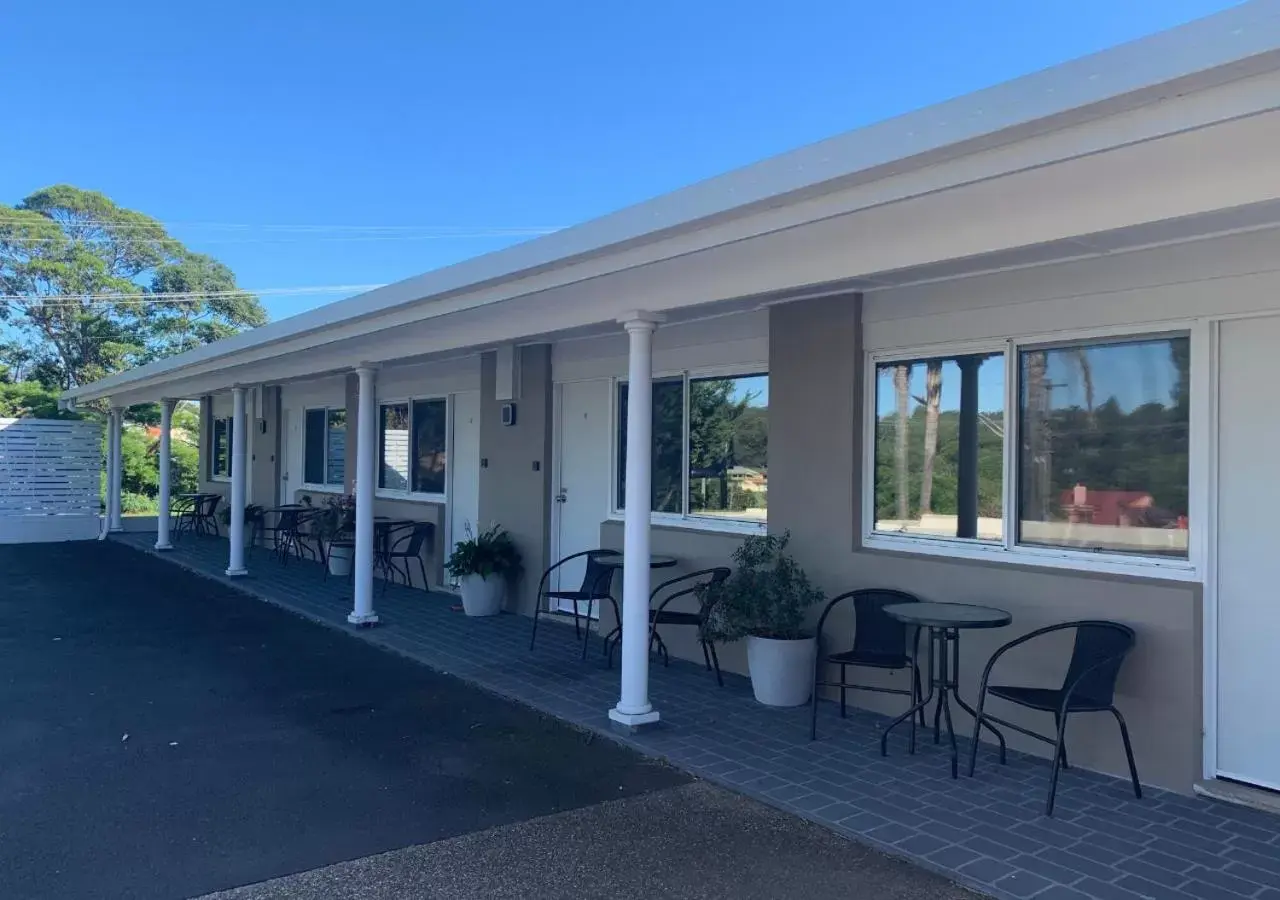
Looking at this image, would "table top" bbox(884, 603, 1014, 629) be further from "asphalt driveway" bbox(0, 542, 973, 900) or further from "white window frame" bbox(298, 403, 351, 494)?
"white window frame" bbox(298, 403, 351, 494)

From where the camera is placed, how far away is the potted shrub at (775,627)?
18.1 ft

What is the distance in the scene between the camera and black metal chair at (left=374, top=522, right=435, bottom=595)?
9.96m

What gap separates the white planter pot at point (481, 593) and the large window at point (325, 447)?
14.8ft

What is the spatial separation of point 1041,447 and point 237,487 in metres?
9.02

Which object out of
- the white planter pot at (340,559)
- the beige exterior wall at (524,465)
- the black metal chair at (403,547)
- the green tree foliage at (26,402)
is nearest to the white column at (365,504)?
the beige exterior wall at (524,465)

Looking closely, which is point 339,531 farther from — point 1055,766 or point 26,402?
point 26,402

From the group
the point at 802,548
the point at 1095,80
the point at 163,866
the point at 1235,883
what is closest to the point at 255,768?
the point at 163,866

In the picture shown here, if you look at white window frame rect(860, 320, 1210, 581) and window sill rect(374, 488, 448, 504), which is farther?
window sill rect(374, 488, 448, 504)

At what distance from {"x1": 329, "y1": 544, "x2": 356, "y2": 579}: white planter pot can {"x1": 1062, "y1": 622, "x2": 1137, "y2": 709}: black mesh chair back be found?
866cm

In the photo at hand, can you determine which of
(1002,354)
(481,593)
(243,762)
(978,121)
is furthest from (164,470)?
(978,121)

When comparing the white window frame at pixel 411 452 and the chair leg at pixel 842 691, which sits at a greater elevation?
the white window frame at pixel 411 452

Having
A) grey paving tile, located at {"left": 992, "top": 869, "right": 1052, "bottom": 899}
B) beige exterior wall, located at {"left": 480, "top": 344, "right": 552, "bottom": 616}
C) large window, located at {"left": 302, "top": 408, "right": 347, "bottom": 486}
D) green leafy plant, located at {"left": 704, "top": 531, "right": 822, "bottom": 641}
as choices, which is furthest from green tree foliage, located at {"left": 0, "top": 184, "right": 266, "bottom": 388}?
grey paving tile, located at {"left": 992, "top": 869, "right": 1052, "bottom": 899}

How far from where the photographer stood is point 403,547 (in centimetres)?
1055

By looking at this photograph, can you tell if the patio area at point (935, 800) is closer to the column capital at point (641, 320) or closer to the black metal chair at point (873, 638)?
the black metal chair at point (873, 638)
